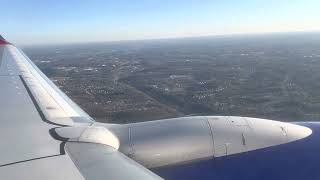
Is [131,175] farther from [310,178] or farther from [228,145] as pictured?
[310,178]

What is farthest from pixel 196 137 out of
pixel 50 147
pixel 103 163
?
pixel 50 147

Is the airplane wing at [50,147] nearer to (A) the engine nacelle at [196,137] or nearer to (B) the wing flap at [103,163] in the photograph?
(B) the wing flap at [103,163]

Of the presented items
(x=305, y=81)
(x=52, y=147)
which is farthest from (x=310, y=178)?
(x=305, y=81)

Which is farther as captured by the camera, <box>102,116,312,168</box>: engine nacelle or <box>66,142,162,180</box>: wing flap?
<box>102,116,312,168</box>: engine nacelle

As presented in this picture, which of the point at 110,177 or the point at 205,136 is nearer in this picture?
the point at 110,177

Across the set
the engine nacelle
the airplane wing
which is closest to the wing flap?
the airplane wing

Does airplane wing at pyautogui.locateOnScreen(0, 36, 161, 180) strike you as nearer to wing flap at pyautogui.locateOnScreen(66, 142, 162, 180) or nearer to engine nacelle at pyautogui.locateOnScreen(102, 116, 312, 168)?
wing flap at pyautogui.locateOnScreen(66, 142, 162, 180)

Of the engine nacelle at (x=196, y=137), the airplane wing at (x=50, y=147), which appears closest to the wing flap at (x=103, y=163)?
the airplane wing at (x=50, y=147)

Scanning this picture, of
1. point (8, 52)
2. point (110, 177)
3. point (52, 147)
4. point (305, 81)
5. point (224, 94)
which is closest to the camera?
point (110, 177)
